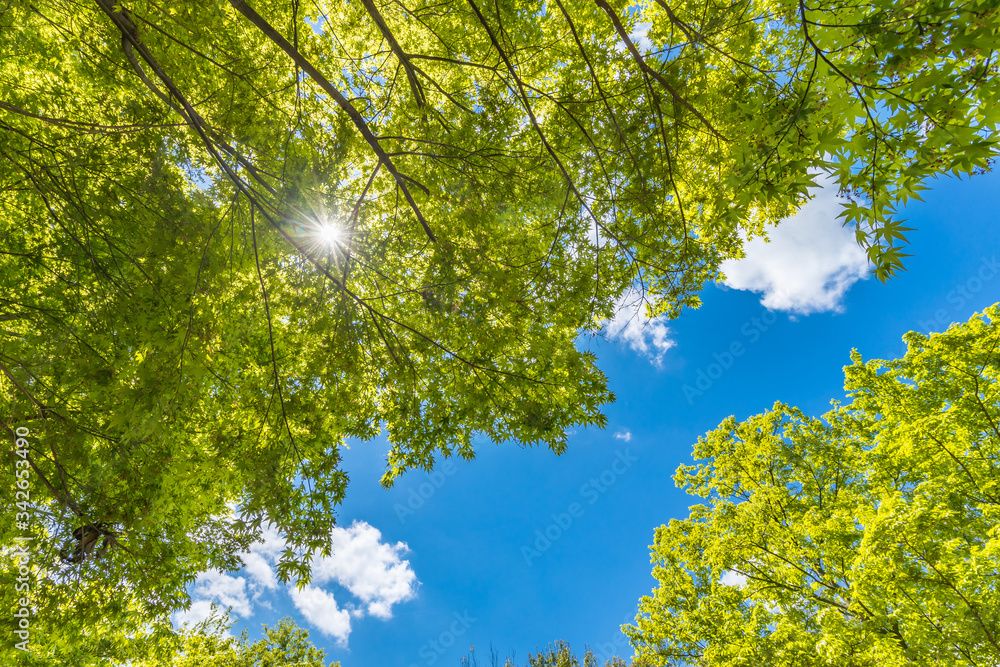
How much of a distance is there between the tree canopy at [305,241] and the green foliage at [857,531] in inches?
234

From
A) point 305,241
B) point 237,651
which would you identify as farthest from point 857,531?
point 237,651

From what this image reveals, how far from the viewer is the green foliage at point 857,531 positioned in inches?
227

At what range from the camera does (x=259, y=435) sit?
399 cm

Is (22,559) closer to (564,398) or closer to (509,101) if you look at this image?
(564,398)

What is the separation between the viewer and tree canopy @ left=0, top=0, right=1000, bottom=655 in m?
3.58

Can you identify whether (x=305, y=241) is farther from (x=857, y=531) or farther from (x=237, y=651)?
(x=237, y=651)

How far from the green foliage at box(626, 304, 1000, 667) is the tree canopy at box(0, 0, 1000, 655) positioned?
19.5 feet

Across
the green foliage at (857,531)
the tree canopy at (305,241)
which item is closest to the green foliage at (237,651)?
the tree canopy at (305,241)

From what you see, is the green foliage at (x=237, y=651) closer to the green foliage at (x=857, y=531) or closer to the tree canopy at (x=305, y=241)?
the tree canopy at (x=305, y=241)

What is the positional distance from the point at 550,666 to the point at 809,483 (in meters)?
30.6

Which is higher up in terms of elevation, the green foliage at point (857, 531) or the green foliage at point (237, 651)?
the green foliage at point (857, 531)

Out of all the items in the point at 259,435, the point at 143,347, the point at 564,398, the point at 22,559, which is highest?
the point at 564,398

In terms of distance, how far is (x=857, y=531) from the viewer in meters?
8.04

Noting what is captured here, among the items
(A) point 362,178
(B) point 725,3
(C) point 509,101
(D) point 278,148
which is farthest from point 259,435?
(B) point 725,3
